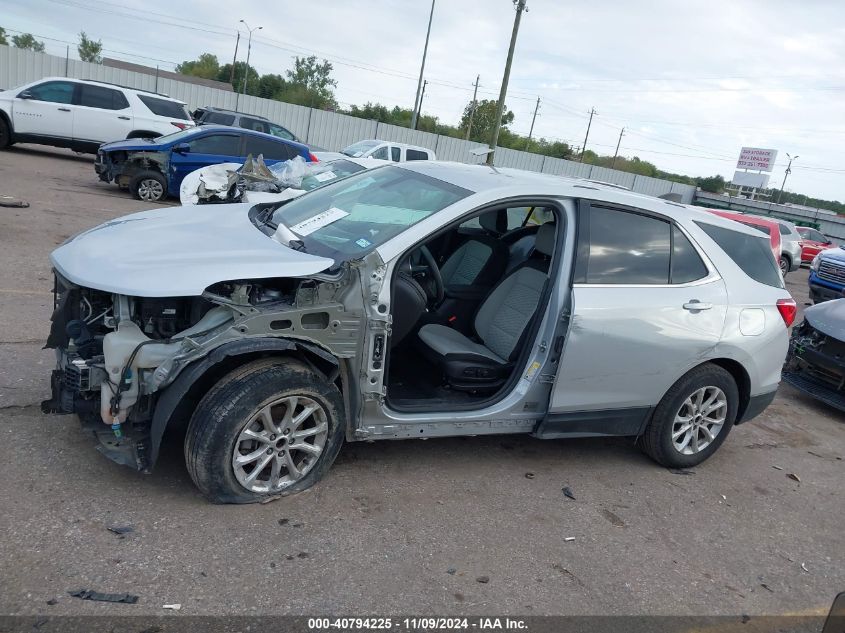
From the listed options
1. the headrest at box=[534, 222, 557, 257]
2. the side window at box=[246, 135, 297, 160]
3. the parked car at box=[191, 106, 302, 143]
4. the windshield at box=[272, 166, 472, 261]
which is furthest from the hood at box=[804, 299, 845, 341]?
the parked car at box=[191, 106, 302, 143]

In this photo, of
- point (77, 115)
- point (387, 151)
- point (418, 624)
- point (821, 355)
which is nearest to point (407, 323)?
point (418, 624)

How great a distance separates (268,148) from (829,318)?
10747 mm

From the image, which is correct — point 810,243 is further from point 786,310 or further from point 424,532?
point 424,532

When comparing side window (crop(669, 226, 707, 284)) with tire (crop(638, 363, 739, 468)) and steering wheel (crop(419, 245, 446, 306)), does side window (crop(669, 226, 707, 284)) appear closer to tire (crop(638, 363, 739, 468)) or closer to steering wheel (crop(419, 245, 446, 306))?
tire (crop(638, 363, 739, 468))

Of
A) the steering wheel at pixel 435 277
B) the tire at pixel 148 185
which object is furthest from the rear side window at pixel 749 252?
the tire at pixel 148 185

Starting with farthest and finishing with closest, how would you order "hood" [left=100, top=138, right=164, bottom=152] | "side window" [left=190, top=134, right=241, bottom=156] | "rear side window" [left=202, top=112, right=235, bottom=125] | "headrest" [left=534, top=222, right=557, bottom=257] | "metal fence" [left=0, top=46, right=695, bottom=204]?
"metal fence" [left=0, top=46, right=695, bottom=204] → "rear side window" [left=202, top=112, right=235, bottom=125] → "side window" [left=190, top=134, right=241, bottom=156] → "hood" [left=100, top=138, right=164, bottom=152] → "headrest" [left=534, top=222, right=557, bottom=257]

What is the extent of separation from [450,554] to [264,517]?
3.08ft

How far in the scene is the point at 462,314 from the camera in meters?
4.99

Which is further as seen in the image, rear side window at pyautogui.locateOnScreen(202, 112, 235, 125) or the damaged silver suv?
rear side window at pyautogui.locateOnScreen(202, 112, 235, 125)

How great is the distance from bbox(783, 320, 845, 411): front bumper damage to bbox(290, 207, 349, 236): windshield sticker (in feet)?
16.8

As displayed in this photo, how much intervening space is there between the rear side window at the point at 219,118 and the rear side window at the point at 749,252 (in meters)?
16.8

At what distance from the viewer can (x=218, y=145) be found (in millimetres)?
13281

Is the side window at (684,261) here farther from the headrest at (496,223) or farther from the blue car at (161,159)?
the blue car at (161,159)

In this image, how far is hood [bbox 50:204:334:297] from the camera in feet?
10.5
